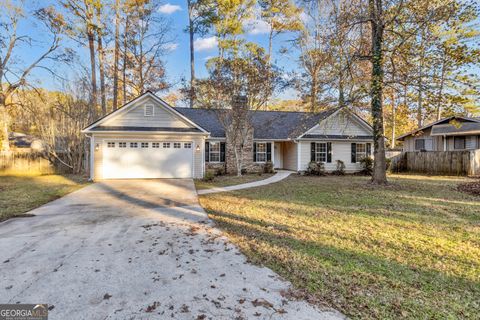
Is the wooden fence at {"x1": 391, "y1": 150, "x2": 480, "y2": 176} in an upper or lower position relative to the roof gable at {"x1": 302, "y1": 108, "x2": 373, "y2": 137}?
lower

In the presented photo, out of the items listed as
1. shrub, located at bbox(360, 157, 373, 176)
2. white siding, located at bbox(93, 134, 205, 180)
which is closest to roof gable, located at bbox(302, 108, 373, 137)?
shrub, located at bbox(360, 157, 373, 176)

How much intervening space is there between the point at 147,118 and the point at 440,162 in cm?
1868

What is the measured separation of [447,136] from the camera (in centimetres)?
1978

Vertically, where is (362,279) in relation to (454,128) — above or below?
below

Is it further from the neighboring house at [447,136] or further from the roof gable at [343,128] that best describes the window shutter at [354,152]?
the neighboring house at [447,136]

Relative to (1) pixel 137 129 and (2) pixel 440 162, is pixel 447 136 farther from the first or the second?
(1) pixel 137 129

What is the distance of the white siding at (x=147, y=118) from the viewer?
13.8m

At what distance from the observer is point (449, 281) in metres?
3.21

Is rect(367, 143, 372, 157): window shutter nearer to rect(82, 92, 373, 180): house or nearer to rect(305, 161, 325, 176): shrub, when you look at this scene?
rect(82, 92, 373, 180): house

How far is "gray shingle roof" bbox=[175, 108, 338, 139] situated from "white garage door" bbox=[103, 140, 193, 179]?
3.51 meters

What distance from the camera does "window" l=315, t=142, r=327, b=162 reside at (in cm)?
1764

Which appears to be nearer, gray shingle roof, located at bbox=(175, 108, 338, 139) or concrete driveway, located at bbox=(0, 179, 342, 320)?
concrete driveway, located at bbox=(0, 179, 342, 320)

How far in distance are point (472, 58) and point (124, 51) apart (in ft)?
69.3

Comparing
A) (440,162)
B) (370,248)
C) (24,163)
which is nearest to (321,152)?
(440,162)
